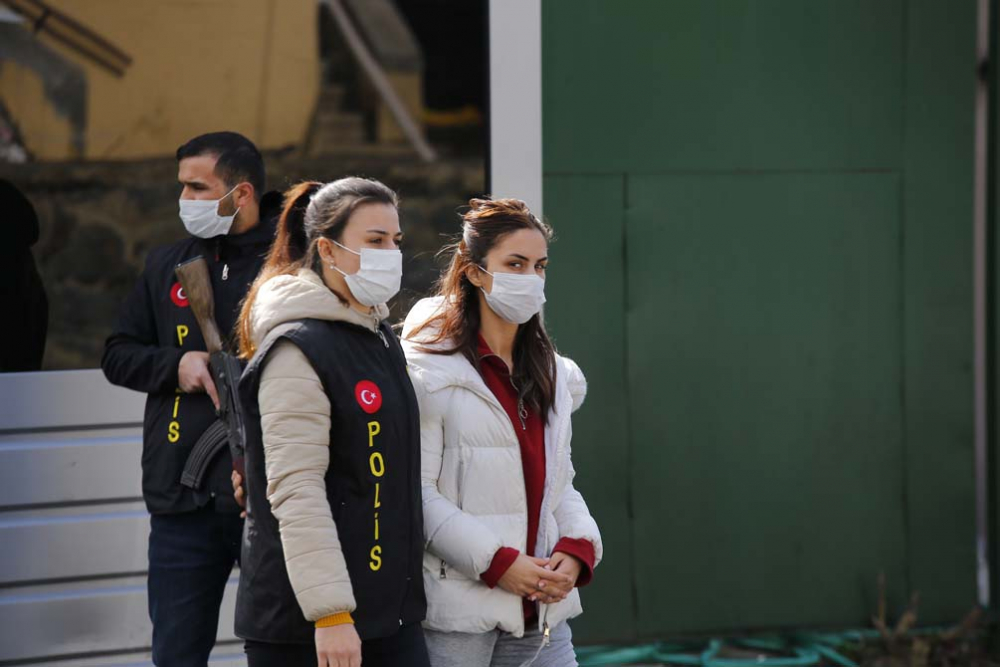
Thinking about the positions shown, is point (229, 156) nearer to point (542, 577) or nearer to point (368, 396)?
point (368, 396)

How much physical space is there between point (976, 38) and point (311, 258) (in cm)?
388

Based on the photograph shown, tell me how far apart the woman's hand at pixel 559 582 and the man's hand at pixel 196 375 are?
3.11 feet

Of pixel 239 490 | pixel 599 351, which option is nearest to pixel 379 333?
pixel 239 490

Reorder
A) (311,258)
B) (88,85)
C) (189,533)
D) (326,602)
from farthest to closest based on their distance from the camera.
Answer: (88,85) → (189,533) → (311,258) → (326,602)

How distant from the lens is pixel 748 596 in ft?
19.0

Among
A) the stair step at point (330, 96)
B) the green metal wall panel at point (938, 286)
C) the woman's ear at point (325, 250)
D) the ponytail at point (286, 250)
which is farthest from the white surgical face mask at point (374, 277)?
the green metal wall panel at point (938, 286)

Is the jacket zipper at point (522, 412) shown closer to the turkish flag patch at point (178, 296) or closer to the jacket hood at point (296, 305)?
the jacket hood at point (296, 305)

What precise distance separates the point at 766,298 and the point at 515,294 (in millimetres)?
2661

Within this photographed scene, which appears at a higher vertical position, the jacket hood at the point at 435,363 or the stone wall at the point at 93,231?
the stone wall at the point at 93,231

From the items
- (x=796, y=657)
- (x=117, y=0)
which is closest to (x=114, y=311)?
(x=117, y=0)

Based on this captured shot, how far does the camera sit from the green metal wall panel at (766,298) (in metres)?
5.56

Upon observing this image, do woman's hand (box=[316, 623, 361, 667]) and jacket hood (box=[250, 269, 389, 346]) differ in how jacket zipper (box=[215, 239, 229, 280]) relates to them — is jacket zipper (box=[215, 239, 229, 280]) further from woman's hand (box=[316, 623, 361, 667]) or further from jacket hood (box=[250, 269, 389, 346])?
woman's hand (box=[316, 623, 361, 667])

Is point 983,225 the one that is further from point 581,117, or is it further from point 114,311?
point 114,311

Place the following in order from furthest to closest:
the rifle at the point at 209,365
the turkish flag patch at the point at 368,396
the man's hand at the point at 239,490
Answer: the rifle at the point at 209,365 < the man's hand at the point at 239,490 < the turkish flag patch at the point at 368,396
